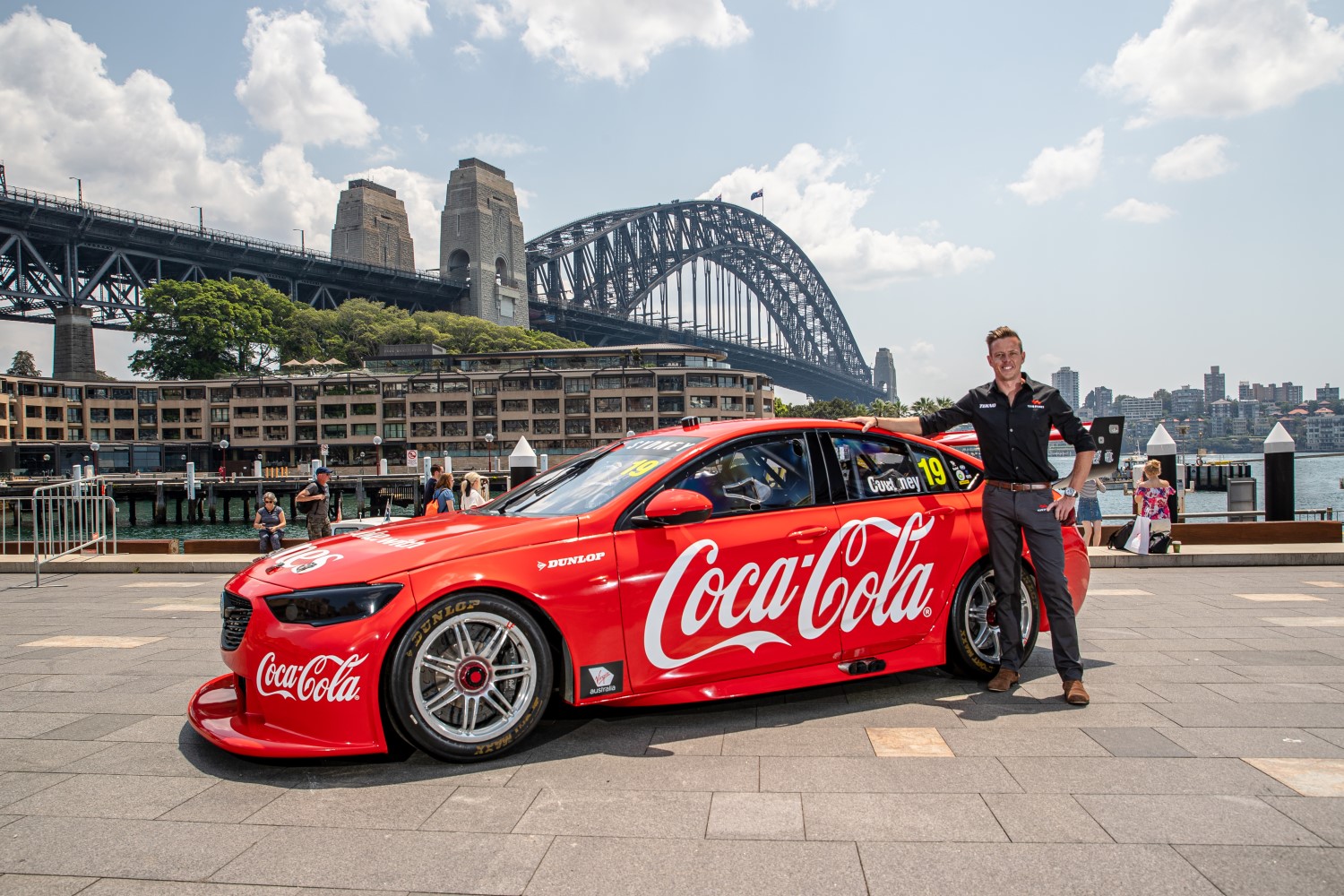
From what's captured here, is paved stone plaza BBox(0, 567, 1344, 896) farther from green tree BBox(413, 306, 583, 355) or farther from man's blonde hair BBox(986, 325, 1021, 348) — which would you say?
green tree BBox(413, 306, 583, 355)

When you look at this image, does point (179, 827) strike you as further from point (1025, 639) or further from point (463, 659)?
point (1025, 639)

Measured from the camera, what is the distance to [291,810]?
317 centimetres

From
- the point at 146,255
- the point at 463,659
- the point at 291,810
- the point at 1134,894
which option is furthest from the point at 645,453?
the point at 146,255

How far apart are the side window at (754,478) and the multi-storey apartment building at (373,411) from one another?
8183 centimetres

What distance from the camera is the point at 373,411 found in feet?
287

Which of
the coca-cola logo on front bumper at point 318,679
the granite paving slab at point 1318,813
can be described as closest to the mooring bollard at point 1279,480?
the granite paving slab at point 1318,813

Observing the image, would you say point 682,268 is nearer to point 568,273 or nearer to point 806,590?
point 568,273

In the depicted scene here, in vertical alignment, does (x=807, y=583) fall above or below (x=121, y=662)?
above

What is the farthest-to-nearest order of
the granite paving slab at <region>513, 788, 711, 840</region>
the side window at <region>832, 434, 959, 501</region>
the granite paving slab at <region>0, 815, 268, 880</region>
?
1. the side window at <region>832, 434, 959, 501</region>
2. the granite paving slab at <region>513, 788, 711, 840</region>
3. the granite paving slab at <region>0, 815, 268, 880</region>

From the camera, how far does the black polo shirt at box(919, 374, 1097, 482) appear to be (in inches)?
179

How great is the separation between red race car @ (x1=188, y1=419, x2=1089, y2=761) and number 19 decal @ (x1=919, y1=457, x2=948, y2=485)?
12mm

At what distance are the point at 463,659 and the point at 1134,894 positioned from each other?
96.5 inches

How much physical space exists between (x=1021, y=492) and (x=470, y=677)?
2.88 metres

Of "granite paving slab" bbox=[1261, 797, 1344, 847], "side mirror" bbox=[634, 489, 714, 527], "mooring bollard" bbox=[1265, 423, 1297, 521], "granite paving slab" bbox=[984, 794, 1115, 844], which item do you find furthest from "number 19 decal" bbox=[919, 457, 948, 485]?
"mooring bollard" bbox=[1265, 423, 1297, 521]
